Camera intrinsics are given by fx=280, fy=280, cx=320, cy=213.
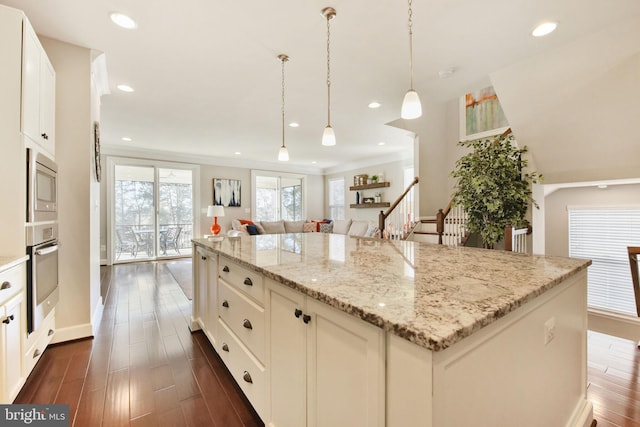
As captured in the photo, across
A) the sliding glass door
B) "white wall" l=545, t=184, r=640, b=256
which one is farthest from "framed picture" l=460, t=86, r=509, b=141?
the sliding glass door

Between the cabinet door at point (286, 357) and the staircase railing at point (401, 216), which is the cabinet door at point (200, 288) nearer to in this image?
the cabinet door at point (286, 357)

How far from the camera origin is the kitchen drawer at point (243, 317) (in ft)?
4.40

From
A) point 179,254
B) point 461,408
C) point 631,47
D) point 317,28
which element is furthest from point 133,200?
point 631,47

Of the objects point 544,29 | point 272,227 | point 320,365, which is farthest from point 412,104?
point 272,227

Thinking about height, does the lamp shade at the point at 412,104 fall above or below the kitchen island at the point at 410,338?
above

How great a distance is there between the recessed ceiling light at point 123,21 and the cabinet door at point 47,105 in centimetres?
55

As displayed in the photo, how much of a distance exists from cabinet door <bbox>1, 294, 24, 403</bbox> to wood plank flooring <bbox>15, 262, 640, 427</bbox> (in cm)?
21

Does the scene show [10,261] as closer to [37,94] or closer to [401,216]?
[37,94]

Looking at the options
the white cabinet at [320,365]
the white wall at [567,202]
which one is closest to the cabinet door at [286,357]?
the white cabinet at [320,365]

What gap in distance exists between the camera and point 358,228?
270 inches

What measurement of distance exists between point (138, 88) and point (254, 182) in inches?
188

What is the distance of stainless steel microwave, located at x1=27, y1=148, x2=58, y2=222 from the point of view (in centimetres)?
171

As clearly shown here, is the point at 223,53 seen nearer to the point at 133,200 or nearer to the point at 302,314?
the point at 302,314

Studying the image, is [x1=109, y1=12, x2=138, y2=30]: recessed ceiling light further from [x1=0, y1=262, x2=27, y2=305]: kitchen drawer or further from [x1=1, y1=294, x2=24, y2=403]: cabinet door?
[x1=1, y1=294, x2=24, y2=403]: cabinet door
